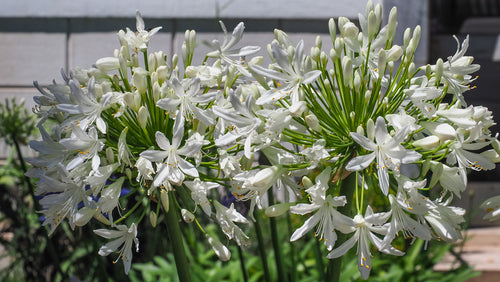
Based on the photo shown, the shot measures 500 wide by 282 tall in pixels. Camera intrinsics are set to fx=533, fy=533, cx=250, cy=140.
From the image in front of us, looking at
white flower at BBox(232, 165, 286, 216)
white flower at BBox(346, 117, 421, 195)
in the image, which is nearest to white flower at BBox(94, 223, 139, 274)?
white flower at BBox(232, 165, 286, 216)

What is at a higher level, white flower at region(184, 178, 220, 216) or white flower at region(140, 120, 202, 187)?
white flower at region(140, 120, 202, 187)

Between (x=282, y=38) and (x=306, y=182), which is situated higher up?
(x=282, y=38)

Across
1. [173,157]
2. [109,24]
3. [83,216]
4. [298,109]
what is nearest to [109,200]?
[83,216]

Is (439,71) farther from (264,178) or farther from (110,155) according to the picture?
(110,155)

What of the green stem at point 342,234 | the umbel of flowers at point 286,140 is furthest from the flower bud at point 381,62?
the green stem at point 342,234

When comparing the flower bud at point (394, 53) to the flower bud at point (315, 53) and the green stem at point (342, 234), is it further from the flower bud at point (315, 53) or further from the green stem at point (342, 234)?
the green stem at point (342, 234)

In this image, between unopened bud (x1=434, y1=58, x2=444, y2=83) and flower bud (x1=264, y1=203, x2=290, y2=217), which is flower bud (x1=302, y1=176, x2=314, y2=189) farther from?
unopened bud (x1=434, y1=58, x2=444, y2=83)
